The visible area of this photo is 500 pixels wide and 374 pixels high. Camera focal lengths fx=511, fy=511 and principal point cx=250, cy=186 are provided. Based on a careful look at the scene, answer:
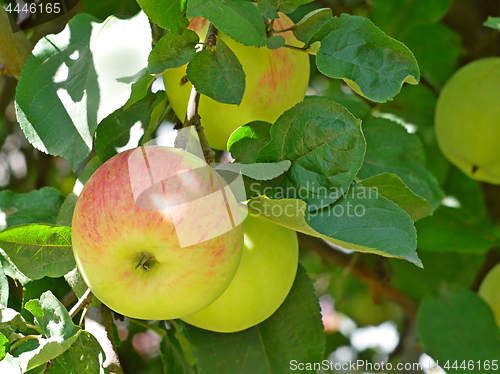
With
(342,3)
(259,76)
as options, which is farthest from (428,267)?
(259,76)

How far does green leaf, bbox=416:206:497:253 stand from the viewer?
1333 mm

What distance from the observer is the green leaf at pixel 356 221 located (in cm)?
57

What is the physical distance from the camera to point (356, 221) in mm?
624

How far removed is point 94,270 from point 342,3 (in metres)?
1.30

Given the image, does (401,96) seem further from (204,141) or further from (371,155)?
(204,141)

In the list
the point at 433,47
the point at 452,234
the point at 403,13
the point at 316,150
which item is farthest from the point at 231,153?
the point at 433,47

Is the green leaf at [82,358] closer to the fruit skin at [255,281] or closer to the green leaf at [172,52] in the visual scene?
the fruit skin at [255,281]

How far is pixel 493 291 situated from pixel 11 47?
1.36 metres

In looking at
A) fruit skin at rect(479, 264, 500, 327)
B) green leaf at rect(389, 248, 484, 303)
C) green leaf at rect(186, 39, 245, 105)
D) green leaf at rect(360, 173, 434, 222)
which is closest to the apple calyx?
green leaf at rect(186, 39, 245, 105)

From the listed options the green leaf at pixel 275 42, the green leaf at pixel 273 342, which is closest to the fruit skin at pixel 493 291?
the green leaf at pixel 273 342

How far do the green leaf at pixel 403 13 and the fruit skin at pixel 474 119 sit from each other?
0.21m

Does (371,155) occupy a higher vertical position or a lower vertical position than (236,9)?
lower

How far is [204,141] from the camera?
2.32ft

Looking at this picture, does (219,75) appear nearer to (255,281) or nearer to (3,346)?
(255,281)
